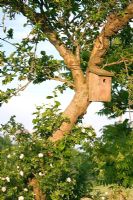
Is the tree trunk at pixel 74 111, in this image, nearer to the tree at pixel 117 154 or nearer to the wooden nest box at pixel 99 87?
the wooden nest box at pixel 99 87

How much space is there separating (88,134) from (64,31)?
210 centimetres

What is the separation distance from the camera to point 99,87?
7.57m

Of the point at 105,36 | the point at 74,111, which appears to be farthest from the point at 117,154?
the point at 105,36

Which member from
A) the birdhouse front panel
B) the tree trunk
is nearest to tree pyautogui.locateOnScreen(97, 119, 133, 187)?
the birdhouse front panel

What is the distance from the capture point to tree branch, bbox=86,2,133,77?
7359 mm

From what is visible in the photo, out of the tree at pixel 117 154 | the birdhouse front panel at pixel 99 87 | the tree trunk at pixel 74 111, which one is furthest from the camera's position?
the tree at pixel 117 154

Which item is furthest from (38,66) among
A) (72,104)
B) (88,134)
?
(88,134)

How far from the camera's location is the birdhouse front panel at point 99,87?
7429 millimetres

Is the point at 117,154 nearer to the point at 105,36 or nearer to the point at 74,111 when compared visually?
the point at 74,111

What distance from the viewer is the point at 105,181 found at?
15836mm

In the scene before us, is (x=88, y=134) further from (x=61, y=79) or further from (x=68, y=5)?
(x=68, y=5)

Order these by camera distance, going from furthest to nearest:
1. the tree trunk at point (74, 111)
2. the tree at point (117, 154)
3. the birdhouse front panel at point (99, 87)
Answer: the tree at point (117, 154) < the birdhouse front panel at point (99, 87) < the tree trunk at point (74, 111)

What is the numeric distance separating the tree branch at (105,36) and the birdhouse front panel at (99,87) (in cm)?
11

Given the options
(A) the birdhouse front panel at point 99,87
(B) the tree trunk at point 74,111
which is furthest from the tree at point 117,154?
(B) the tree trunk at point 74,111
